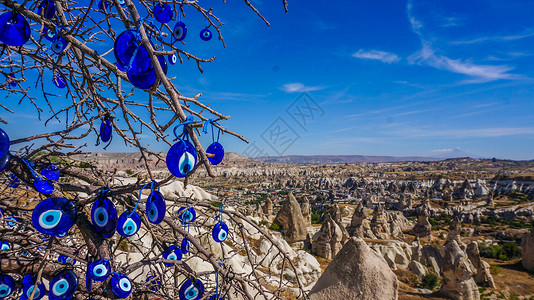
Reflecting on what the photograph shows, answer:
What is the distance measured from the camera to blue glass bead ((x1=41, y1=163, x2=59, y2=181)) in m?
1.96

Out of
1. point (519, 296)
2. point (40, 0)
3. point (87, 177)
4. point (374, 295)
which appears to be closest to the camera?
point (40, 0)

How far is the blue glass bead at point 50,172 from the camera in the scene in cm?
196

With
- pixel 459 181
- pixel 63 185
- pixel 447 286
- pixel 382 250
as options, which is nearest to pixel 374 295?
pixel 63 185

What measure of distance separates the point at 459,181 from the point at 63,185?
Answer: 321 ft

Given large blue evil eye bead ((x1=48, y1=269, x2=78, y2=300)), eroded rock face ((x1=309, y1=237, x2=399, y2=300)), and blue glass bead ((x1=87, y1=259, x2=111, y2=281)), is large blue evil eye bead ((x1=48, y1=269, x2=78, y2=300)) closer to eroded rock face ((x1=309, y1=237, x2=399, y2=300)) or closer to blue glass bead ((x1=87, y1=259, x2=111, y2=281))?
blue glass bead ((x1=87, y1=259, x2=111, y2=281))

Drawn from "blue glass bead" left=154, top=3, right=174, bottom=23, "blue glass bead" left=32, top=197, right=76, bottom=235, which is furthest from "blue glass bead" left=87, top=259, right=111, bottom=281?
"blue glass bead" left=154, top=3, right=174, bottom=23

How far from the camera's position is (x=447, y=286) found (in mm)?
17094

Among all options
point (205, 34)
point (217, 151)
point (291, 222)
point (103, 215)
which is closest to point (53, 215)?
point (103, 215)

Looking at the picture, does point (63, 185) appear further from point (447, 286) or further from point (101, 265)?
point (447, 286)

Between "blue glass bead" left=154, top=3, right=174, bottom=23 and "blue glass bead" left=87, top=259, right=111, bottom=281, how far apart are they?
5.92ft

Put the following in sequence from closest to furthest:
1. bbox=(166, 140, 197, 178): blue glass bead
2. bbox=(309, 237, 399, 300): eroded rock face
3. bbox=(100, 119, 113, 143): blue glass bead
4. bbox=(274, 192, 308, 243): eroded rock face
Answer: bbox=(166, 140, 197, 178): blue glass bead → bbox=(100, 119, 113, 143): blue glass bead → bbox=(309, 237, 399, 300): eroded rock face → bbox=(274, 192, 308, 243): eroded rock face

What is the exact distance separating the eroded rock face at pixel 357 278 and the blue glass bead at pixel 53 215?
4.57m

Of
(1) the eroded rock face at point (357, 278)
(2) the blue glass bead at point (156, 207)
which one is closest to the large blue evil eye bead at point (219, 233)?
(2) the blue glass bead at point (156, 207)

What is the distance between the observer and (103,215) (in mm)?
1461
